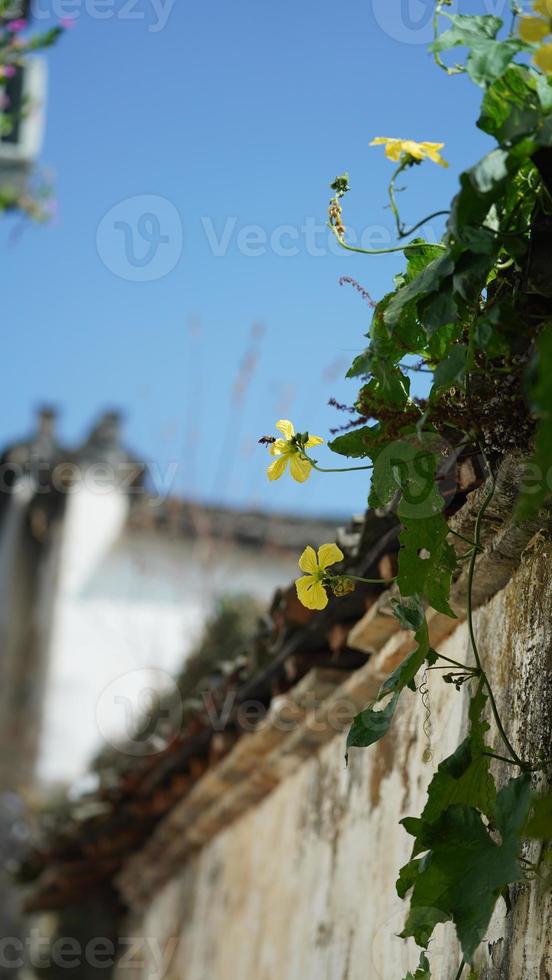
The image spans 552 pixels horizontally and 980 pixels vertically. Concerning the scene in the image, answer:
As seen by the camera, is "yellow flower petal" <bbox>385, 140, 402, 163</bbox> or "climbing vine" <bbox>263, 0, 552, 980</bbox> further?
"yellow flower petal" <bbox>385, 140, 402, 163</bbox>

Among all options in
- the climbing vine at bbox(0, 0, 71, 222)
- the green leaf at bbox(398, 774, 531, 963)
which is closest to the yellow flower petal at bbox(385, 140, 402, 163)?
the green leaf at bbox(398, 774, 531, 963)

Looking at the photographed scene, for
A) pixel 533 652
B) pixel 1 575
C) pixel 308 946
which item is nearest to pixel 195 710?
pixel 308 946

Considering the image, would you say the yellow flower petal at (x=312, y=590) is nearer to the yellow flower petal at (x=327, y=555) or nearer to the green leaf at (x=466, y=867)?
the yellow flower petal at (x=327, y=555)

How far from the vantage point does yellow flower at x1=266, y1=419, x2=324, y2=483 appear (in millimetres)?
2166

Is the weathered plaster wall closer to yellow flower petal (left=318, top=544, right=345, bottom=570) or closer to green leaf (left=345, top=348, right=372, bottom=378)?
yellow flower petal (left=318, top=544, right=345, bottom=570)

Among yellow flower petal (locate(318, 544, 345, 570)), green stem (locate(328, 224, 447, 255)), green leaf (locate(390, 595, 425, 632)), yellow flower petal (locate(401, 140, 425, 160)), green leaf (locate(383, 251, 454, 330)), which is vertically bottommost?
green leaf (locate(390, 595, 425, 632))

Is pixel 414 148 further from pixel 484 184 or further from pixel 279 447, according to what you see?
pixel 279 447

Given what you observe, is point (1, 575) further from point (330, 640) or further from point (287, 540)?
point (330, 640)

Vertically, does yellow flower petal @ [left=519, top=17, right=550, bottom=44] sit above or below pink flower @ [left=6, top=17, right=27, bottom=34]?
below

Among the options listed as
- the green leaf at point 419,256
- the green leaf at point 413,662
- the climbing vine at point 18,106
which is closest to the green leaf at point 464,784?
the green leaf at point 413,662

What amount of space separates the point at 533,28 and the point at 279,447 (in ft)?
2.42

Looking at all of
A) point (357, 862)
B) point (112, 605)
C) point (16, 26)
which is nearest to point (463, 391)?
point (357, 862)

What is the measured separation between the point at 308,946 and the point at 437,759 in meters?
1.49

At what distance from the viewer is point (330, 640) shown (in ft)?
13.0
